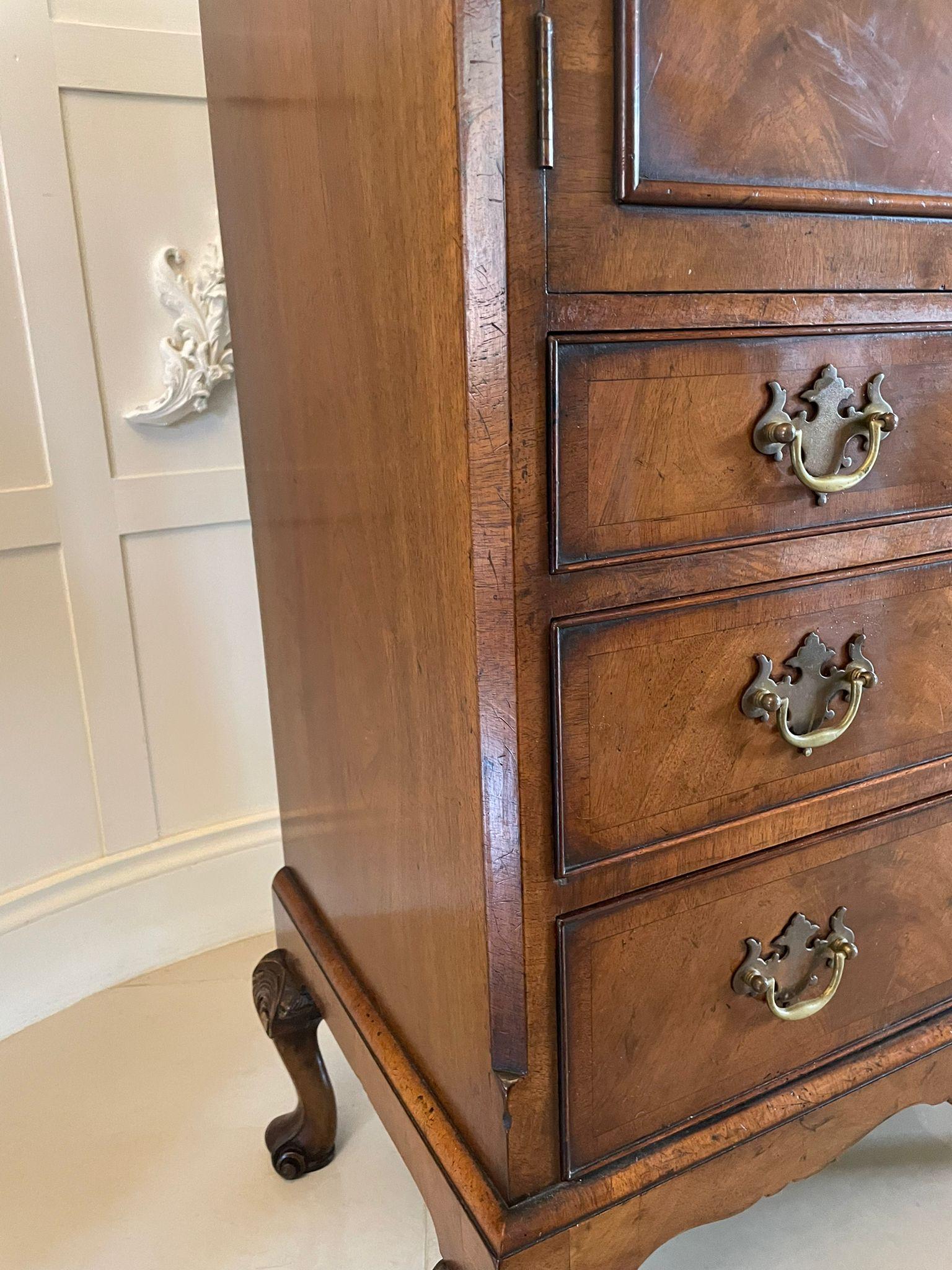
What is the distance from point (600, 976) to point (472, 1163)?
0.16 m

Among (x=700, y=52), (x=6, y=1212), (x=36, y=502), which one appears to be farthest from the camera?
(x=36, y=502)

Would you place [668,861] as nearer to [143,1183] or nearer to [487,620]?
[487,620]

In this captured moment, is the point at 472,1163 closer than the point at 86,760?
Yes

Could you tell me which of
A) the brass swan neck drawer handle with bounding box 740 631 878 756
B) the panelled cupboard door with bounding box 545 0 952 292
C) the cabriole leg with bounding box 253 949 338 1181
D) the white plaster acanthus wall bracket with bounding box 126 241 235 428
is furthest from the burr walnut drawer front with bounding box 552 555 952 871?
the white plaster acanthus wall bracket with bounding box 126 241 235 428

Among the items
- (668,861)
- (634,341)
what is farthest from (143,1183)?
(634,341)

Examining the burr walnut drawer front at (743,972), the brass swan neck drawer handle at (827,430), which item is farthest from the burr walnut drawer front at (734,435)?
the burr walnut drawer front at (743,972)

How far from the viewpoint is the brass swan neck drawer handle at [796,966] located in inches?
25.3

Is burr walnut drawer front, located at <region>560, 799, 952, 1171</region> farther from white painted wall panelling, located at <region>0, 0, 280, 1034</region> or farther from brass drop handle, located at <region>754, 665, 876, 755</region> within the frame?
white painted wall panelling, located at <region>0, 0, 280, 1034</region>

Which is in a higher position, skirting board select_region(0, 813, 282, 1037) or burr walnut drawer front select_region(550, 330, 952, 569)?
burr walnut drawer front select_region(550, 330, 952, 569)

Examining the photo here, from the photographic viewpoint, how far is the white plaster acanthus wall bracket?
3.98 ft

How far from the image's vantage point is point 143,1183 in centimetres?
102

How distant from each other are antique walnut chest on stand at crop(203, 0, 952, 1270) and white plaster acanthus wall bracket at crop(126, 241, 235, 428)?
47 cm

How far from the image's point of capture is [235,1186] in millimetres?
1014

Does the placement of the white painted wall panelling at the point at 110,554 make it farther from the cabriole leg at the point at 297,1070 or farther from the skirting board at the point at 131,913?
the cabriole leg at the point at 297,1070
